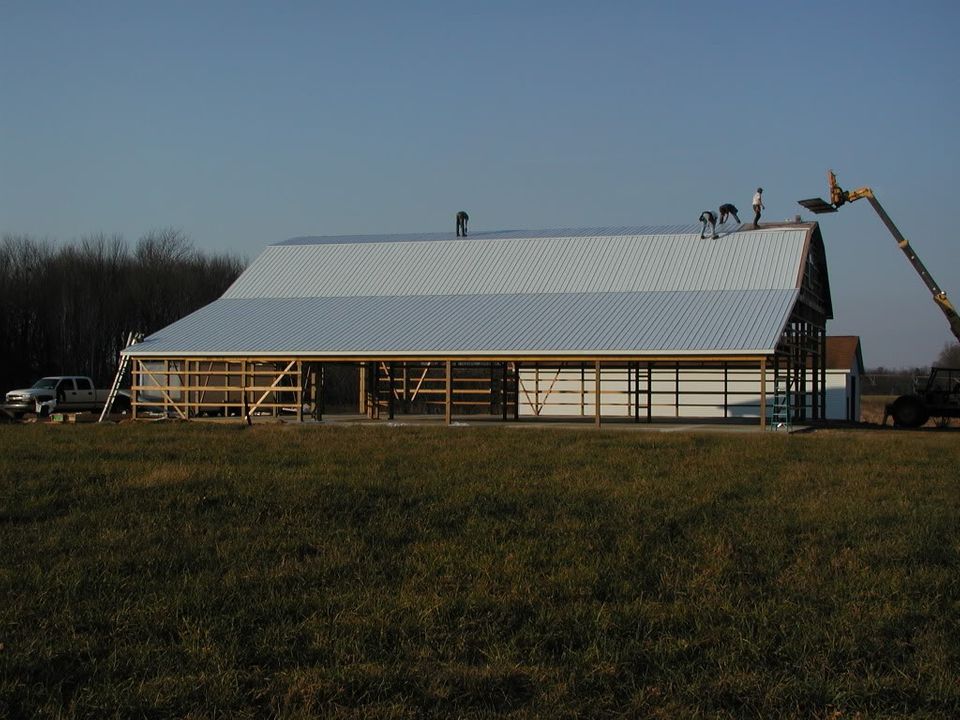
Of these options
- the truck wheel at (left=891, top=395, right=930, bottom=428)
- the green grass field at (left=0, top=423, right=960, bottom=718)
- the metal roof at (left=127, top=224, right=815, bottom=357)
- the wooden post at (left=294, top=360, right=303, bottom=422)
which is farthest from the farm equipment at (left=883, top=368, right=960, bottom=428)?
the green grass field at (left=0, top=423, right=960, bottom=718)

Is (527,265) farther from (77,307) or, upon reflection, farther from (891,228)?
(77,307)

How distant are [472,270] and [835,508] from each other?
2687 centimetres

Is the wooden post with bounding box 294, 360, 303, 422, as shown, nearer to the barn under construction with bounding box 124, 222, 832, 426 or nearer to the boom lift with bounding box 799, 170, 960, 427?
the barn under construction with bounding box 124, 222, 832, 426

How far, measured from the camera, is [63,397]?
133ft

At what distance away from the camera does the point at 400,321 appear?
112 feet

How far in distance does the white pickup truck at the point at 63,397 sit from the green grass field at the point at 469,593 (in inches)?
1074

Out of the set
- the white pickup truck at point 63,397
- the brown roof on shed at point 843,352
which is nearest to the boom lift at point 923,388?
the brown roof on shed at point 843,352

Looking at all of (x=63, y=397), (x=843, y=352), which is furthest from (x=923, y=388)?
(x=63, y=397)

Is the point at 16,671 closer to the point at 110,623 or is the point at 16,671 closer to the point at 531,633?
the point at 110,623

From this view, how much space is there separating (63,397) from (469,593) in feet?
117

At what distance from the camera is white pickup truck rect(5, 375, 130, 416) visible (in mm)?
39750

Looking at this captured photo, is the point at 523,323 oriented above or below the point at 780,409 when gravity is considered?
above

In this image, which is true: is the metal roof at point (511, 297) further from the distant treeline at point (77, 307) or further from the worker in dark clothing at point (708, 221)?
the distant treeline at point (77, 307)

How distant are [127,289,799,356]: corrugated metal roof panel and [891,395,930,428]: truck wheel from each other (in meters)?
5.13
